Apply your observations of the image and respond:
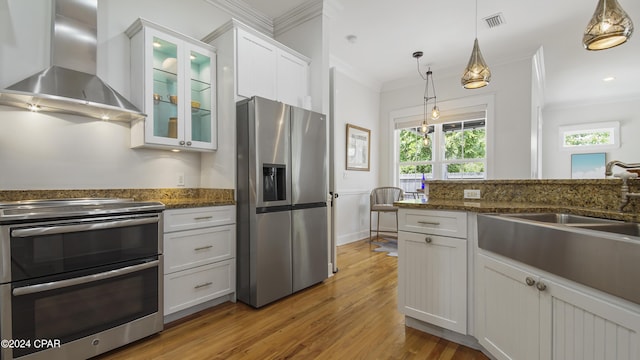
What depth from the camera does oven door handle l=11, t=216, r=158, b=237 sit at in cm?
140

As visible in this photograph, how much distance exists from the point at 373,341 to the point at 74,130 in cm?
265

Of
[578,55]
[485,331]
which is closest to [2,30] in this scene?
[485,331]

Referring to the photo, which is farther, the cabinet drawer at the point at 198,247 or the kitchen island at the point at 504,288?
the cabinet drawer at the point at 198,247

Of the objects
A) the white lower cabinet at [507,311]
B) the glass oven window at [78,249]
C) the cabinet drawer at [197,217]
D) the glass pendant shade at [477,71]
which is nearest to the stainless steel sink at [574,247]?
the white lower cabinet at [507,311]

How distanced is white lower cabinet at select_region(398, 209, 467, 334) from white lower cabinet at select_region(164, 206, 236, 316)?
1.45m

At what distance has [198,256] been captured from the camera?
7.22 feet

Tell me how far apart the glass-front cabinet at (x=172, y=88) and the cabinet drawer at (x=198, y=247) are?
77 centimetres

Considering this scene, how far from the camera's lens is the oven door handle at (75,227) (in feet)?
4.59

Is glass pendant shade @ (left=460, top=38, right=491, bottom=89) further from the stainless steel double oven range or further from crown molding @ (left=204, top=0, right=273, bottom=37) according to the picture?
the stainless steel double oven range

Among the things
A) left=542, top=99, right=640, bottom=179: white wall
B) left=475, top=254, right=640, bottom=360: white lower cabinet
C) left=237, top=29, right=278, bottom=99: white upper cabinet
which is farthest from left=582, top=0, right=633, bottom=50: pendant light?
left=542, top=99, right=640, bottom=179: white wall

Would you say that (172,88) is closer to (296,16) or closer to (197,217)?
(197,217)

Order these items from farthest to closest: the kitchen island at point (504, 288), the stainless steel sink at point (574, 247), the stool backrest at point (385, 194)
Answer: the stool backrest at point (385, 194)
the kitchen island at point (504, 288)
the stainless steel sink at point (574, 247)

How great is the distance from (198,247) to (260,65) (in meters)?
1.74

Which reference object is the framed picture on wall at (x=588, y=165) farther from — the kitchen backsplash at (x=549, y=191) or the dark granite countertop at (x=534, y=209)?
the dark granite countertop at (x=534, y=209)
